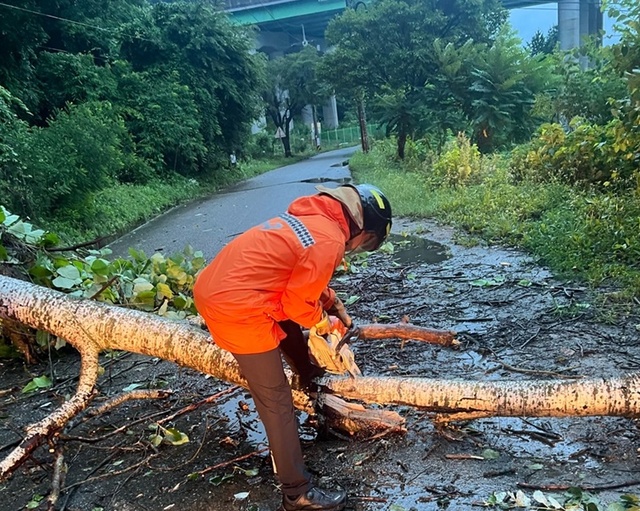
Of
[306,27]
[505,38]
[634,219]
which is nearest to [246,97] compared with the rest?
[505,38]

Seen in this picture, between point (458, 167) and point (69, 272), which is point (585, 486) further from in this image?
point (458, 167)

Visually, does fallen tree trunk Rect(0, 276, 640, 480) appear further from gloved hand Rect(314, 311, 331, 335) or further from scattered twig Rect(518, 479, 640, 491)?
gloved hand Rect(314, 311, 331, 335)

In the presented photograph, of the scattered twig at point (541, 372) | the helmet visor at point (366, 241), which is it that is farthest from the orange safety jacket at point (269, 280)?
the scattered twig at point (541, 372)

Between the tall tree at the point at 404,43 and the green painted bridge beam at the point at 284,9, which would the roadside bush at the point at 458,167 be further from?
the green painted bridge beam at the point at 284,9

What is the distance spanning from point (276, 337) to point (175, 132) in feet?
47.2

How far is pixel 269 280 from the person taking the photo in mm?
2004

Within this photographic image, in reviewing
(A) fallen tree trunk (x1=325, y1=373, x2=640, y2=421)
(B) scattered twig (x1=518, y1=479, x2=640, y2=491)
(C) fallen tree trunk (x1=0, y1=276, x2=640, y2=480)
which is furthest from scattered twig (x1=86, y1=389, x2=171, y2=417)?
(B) scattered twig (x1=518, y1=479, x2=640, y2=491)

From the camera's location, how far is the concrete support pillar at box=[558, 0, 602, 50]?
25.2 m

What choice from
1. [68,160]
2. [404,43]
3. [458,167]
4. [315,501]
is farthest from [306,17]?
[315,501]

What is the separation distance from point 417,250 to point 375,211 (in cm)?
485

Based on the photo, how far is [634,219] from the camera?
5.52m

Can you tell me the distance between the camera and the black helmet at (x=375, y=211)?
7.22 ft

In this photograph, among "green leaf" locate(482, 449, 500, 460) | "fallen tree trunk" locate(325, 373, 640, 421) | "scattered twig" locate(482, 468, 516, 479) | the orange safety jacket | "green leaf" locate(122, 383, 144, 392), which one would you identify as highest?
the orange safety jacket

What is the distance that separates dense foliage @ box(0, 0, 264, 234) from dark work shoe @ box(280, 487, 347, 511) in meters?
7.85
